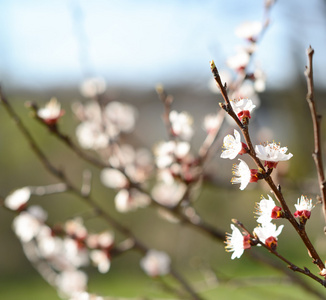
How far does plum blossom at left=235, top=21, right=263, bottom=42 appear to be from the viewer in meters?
1.24

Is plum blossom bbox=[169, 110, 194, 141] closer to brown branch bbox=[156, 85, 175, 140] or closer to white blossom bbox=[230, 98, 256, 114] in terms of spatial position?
brown branch bbox=[156, 85, 175, 140]

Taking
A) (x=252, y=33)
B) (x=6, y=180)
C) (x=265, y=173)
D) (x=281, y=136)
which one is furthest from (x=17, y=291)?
(x=265, y=173)

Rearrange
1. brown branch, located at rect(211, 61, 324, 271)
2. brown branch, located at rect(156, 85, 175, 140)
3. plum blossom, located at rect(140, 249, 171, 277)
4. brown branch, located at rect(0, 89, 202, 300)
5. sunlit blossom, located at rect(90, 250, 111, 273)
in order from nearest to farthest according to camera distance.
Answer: brown branch, located at rect(211, 61, 324, 271), brown branch, located at rect(0, 89, 202, 300), brown branch, located at rect(156, 85, 175, 140), sunlit blossom, located at rect(90, 250, 111, 273), plum blossom, located at rect(140, 249, 171, 277)

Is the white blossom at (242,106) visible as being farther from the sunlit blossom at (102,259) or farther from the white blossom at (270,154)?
the sunlit blossom at (102,259)

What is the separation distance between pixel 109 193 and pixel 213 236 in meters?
6.20

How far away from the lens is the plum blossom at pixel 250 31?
124 cm

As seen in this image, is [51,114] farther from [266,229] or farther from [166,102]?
[266,229]

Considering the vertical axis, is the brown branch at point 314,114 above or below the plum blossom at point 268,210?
above

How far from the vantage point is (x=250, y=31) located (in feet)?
4.08

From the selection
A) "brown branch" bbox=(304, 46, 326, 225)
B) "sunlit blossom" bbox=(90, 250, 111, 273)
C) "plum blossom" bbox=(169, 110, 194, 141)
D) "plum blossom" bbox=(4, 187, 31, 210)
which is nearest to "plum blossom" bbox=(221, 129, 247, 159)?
"brown branch" bbox=(304, 46, 326, 225)

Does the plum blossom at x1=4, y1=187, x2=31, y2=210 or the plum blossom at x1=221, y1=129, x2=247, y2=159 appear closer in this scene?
the plum blossom at x1=221, y1=129, x2=247, y2=159

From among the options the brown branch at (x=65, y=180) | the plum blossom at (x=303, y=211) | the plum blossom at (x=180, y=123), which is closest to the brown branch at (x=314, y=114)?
the plum blossom at (x=303, y=211)

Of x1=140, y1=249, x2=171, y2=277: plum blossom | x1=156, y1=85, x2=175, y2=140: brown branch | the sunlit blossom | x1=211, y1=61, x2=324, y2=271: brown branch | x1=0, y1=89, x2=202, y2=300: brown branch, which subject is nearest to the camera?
x1=211, y1=61, x2=324, y2=271: brown branch

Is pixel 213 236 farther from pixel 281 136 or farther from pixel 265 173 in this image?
pixel 281 136
